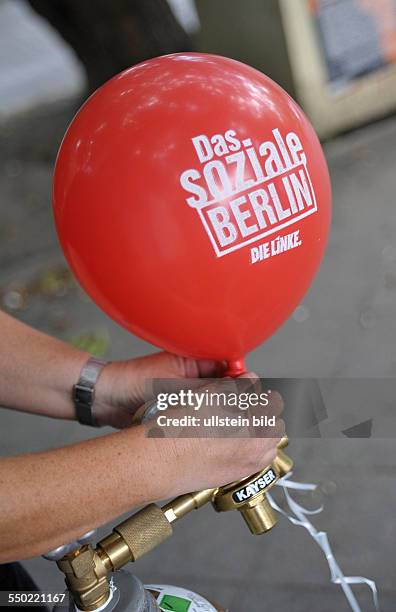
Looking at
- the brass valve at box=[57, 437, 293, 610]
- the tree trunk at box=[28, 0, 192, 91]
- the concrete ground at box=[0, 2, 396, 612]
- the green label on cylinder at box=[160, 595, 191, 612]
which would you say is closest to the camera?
the brass valve at box=[57, 437, 293, 610]

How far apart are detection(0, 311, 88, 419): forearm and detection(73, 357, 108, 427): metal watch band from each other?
0.01 metres

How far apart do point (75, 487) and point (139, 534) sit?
130mm

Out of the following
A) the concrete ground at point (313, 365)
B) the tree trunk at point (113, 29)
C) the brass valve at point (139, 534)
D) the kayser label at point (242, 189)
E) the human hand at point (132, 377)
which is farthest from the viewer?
the tree trunk at point (113, 29)

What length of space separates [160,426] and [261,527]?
22cm

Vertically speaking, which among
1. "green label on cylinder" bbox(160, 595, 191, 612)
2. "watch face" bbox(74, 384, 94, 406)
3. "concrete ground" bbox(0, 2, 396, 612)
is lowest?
"concrete ground" bbox(0, 2, 396, 612)

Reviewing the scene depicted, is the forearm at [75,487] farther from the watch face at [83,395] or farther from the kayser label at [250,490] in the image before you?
the watch face at [83,395]

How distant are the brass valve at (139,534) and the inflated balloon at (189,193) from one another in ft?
0.75

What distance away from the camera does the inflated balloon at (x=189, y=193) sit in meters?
1.00

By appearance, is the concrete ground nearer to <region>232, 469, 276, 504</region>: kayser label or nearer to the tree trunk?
<region>232, 469, 276, 504</region>: kayser label

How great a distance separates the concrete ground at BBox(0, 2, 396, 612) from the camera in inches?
83.9

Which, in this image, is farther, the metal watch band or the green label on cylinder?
the metal watch band

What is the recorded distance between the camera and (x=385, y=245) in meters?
3.62

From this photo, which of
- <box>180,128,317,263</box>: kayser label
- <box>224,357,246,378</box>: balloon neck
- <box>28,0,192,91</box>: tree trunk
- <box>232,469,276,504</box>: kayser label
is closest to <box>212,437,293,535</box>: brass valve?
<box>232,469,276,504</box>: kayser label

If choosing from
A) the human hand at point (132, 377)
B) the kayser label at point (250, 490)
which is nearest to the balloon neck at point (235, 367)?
the human hand at point (132, 377)
